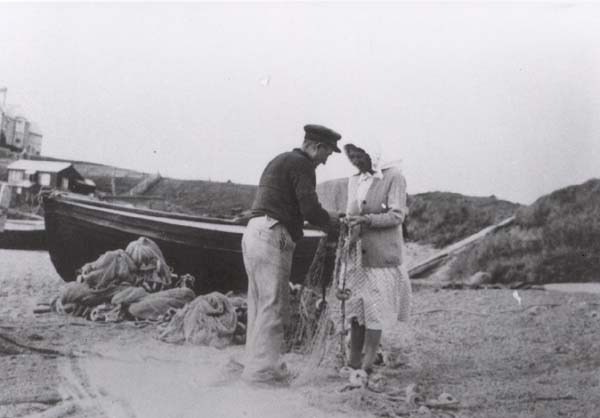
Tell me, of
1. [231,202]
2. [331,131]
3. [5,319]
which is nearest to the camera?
[331,131]

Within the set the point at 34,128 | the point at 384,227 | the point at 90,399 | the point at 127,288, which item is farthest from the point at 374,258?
the point at 34,128

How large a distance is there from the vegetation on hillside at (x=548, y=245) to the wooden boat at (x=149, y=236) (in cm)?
129

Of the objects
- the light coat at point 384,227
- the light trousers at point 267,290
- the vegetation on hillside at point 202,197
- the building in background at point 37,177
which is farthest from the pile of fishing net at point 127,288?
the light coat at point 384,227

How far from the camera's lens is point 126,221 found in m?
3.79

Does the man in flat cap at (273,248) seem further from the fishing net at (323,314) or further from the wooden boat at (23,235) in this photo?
the wooden boat at (23,235)

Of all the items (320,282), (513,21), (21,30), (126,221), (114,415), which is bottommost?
(114,415)

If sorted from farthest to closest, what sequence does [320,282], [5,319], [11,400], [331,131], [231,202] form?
[231,202]
[320,282]
[5,319]
[331,131]
[11,400]

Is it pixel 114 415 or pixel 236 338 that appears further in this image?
pixel 236 338

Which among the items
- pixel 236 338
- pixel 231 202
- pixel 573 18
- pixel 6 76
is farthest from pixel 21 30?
pixel 573 18

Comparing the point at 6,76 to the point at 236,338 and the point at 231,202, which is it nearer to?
the point at 231,202

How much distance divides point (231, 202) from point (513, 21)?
1.97 m

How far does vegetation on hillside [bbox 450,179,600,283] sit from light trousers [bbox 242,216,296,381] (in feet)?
5.65

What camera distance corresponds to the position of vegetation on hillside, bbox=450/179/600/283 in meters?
3.62

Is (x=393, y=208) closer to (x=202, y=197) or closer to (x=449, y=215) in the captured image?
(x=449, y=215)
